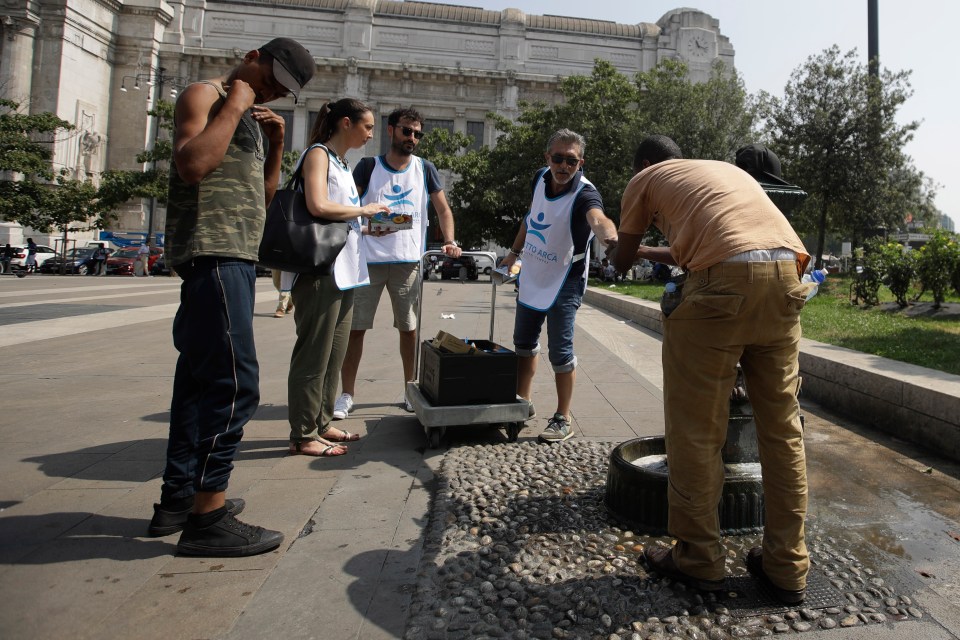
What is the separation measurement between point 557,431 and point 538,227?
1296 mm

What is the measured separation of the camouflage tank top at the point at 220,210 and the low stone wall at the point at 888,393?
4115 millimetres

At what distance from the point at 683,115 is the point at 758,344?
96.3ft

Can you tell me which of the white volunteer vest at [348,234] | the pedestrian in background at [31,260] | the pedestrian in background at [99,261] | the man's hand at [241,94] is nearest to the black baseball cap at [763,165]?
the white volunteer vest at [348,234]

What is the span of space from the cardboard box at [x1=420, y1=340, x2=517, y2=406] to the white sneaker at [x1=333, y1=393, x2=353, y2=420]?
0.77 meters

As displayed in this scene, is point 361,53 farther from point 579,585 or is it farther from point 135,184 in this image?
point 579,585

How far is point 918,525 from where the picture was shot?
286 centimetres

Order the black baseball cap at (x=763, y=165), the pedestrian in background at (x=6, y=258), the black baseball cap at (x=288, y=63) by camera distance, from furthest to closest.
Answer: the pedestrian in background at (x=6, y=258)
the black baseball cap at (x=763, y=165)
the black baseball cap at (x=288, y=63)

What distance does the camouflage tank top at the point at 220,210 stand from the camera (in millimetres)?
2408

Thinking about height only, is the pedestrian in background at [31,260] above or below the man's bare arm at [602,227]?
below

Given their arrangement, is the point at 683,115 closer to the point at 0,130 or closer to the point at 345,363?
the point at 345,363

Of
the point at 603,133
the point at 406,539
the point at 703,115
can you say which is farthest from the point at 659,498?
the point at 603,133

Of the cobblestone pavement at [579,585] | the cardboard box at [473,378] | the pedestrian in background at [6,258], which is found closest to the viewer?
the cobblestone pavement at [579,585]

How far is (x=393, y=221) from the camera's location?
395 centimetres

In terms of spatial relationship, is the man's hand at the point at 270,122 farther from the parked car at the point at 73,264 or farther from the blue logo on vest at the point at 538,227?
the parked car at the point at 73,264
